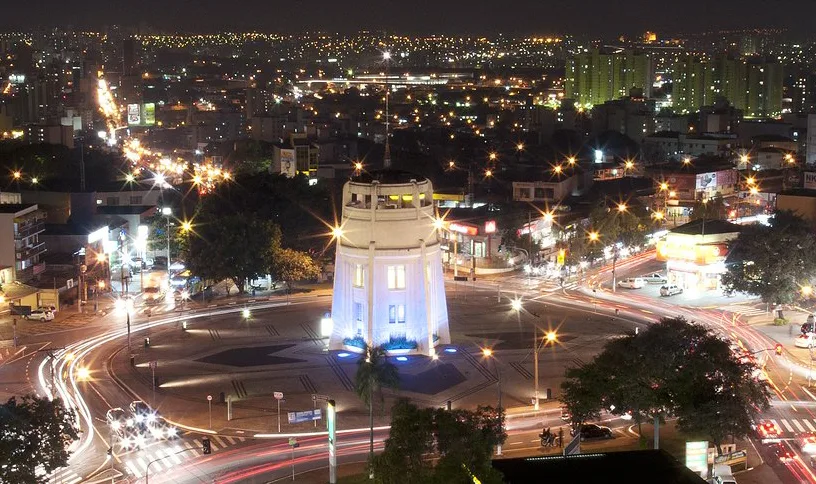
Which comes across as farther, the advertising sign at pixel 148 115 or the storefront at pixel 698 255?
the advertising sign at pixel 148 115

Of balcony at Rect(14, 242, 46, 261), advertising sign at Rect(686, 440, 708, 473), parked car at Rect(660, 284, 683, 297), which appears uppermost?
balcony at Rect(14, 242, 46, 261)

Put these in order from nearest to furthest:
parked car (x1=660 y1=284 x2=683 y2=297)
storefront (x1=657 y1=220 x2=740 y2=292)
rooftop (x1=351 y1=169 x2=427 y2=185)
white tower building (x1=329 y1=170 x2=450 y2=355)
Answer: white tower building (x1=329 y1=170 x2=450 y2=355)
rooftop (x1=351 y1=169 x2=427 y2=185)
parked car (x1=660 y1=284 x2=683 y2=297)
storefront (x1=657 y1=220 x2=740 y2=292)

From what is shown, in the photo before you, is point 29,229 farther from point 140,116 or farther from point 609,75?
point 609,75

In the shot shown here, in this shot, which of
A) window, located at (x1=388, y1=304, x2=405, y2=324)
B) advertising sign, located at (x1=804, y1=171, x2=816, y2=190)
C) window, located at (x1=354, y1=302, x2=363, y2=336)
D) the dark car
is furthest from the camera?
advertising sign, located at (x1=804, y1=171, x2=816, y2=190)

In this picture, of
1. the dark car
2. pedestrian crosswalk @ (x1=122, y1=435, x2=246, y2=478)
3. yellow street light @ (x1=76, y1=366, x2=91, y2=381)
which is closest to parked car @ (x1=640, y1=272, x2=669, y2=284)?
the dark car

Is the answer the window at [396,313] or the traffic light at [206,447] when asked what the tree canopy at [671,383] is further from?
the window at [396,313]

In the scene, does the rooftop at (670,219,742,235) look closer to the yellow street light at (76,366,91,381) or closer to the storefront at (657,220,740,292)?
the storefront at (657,220,740,292)

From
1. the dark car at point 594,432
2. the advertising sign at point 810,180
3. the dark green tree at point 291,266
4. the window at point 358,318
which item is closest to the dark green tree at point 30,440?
the dark car at point 594,432
